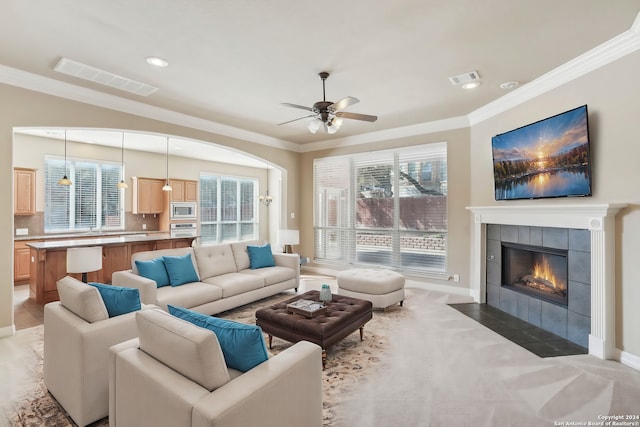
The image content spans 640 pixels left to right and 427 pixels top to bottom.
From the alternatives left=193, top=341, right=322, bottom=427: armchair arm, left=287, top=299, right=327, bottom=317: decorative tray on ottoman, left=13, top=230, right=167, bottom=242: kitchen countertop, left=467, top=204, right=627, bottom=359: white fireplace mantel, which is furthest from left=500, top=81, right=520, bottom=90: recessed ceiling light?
left=13, top=230, right=167, bottom=242: kitchen countertop

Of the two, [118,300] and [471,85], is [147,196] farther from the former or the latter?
[471,85]

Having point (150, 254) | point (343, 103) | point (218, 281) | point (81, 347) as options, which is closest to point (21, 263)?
point (150, 254)

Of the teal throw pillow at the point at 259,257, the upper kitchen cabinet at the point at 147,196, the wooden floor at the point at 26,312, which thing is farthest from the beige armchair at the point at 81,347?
the upper kitchen cabinet at the point at 147,196

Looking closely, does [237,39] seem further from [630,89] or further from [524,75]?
[630,89]

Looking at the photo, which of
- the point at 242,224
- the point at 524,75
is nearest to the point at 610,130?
the point at 524,75

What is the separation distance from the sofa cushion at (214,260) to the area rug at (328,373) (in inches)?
26.1

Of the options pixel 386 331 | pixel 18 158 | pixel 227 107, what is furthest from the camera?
pixel 18 158

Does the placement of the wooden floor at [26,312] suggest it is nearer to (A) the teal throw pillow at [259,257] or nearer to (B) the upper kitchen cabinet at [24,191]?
(B) the upper kitchen cabinet at [24,191]

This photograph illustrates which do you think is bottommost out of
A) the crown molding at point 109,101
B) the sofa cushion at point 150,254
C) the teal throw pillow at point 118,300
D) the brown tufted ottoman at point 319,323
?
the brown tufted ottoman at point 319,323

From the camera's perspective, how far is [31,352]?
3.15m

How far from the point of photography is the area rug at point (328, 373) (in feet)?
7.07

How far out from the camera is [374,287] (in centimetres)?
432

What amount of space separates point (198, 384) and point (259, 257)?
3.75 m

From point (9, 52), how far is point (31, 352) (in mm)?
3037
